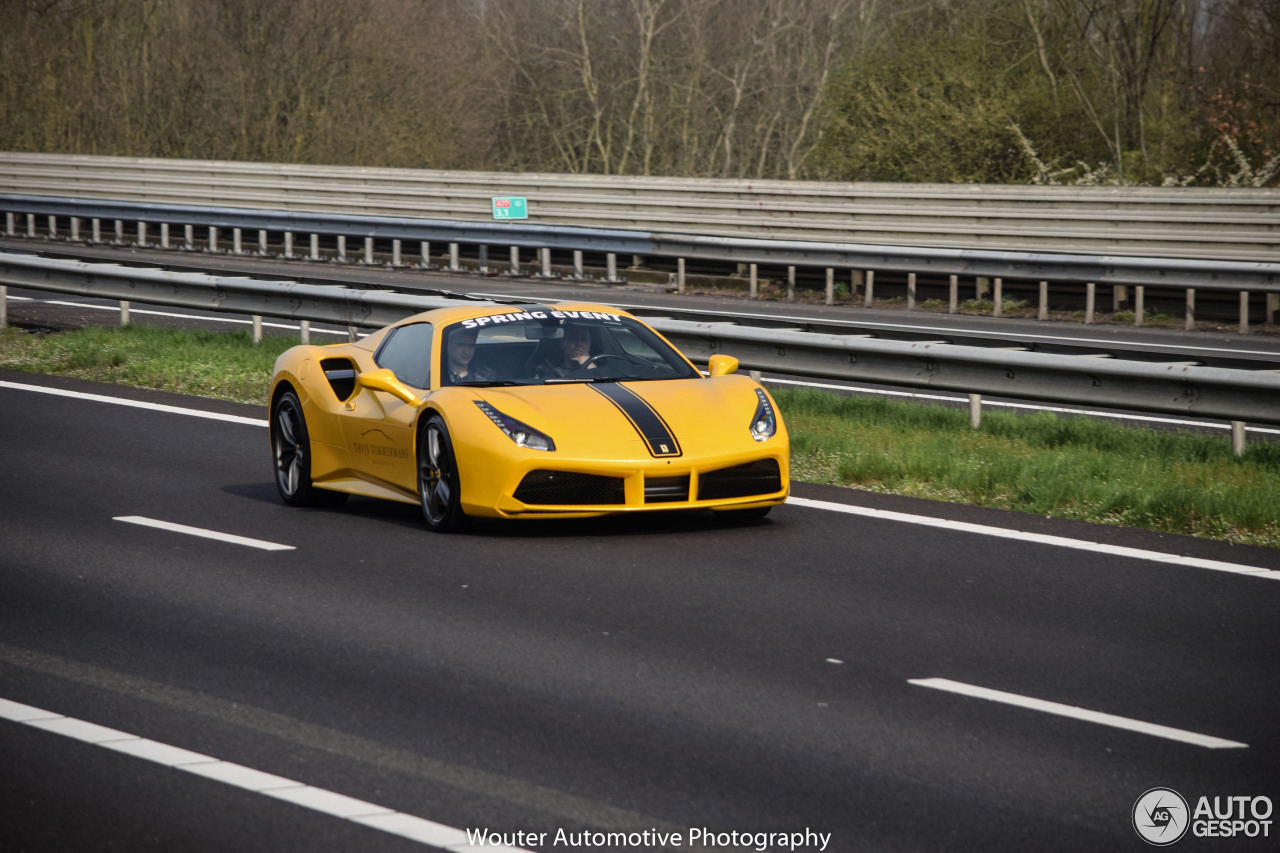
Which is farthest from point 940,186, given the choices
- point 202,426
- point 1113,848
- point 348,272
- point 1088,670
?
point 1113,848

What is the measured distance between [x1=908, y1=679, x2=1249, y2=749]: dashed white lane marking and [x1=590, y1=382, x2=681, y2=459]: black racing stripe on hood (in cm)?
272

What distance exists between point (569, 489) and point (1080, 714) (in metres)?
3.49

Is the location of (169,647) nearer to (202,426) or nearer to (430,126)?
(202,426)

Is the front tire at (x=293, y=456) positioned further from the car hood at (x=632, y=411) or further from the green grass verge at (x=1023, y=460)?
the green grass verge at (x=1023, y=460)

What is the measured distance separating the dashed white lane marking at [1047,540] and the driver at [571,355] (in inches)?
61.2

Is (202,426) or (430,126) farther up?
(430,126)

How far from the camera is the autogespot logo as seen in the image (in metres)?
4.30

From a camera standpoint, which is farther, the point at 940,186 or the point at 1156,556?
the point at 940,186

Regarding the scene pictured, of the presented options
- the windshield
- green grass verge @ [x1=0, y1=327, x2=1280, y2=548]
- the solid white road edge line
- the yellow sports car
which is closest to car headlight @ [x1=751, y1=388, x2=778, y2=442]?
the yellow sports car

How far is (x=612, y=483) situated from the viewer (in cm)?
834

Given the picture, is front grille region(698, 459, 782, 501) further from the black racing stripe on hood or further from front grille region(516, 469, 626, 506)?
front grille region(516, 469, 626, 506)

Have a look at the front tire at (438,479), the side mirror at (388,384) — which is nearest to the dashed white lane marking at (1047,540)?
the front tire at (438,479)


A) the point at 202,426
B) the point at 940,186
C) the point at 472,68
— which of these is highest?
the point at 472,68

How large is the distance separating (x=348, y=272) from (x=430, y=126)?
36.5 ft
